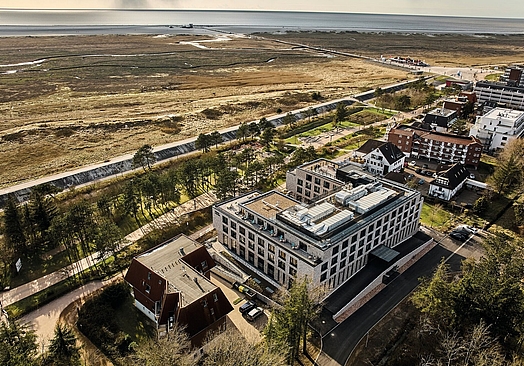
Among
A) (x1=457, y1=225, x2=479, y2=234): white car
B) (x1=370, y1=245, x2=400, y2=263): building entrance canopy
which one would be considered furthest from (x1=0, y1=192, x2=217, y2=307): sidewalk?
(x1=457, y1=225, x2=479, y2=234): white car

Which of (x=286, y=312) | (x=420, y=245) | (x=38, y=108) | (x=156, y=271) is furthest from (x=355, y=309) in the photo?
(x=38, y=108)

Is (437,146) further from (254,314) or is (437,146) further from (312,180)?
(254,314)

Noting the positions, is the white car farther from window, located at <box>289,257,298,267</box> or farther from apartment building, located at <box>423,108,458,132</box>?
apartment building, located at <box>423,108,458,132</box>

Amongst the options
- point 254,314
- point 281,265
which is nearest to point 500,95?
point 281,265

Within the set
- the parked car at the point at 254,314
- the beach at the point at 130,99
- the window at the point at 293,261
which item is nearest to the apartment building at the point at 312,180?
the window at the point at 293,261

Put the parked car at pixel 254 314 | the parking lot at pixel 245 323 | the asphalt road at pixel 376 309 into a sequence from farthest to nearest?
the parked car at pixel 254 314 → the parking lot at pixel 245 323 → the asphalt road at pixel 376 309

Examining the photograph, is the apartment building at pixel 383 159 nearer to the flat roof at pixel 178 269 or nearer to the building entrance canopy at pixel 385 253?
the building entrance canopy at pixel 385 253
